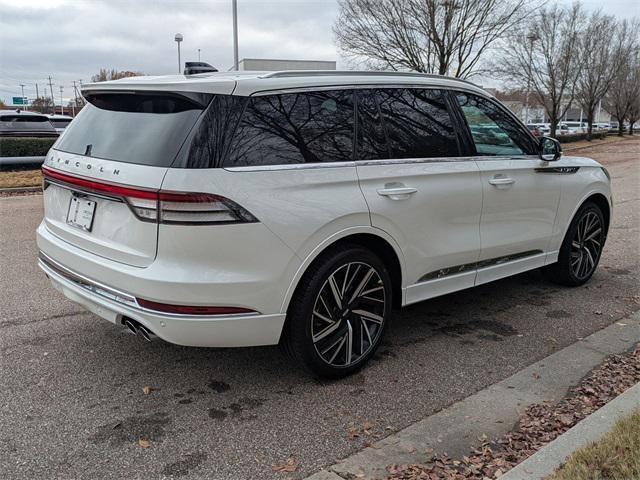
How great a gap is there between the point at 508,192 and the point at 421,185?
1.05 metres

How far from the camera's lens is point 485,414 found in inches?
132

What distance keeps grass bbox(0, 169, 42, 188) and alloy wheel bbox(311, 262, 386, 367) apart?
10.8 m

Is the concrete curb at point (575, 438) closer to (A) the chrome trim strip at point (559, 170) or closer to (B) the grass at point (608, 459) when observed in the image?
(B) the grass at point (608, 459)

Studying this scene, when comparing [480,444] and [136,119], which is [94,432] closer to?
[136,119]

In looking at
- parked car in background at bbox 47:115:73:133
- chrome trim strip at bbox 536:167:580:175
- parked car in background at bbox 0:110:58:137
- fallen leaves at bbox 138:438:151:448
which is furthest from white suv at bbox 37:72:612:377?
parked car in background at bbox 47:115:73:133

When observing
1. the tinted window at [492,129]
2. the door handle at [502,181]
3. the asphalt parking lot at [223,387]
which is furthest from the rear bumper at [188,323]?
the tinted window at [492,129]

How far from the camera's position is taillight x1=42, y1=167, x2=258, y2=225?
298 cm

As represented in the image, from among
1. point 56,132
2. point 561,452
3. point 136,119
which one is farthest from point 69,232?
point 56,132

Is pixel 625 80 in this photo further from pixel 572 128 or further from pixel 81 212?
pixel 81 212

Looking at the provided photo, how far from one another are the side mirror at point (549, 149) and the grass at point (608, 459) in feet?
8.98

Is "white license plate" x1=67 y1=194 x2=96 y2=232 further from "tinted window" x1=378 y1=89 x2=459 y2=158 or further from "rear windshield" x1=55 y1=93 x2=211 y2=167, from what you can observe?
"tinted window" x1=378 y1=89 x2=459 y2=158

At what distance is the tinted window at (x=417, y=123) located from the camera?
3957 millimetres

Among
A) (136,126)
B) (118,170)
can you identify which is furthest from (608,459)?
(136,126)

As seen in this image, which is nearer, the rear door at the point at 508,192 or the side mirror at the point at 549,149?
the rear door at the point at 508,192
